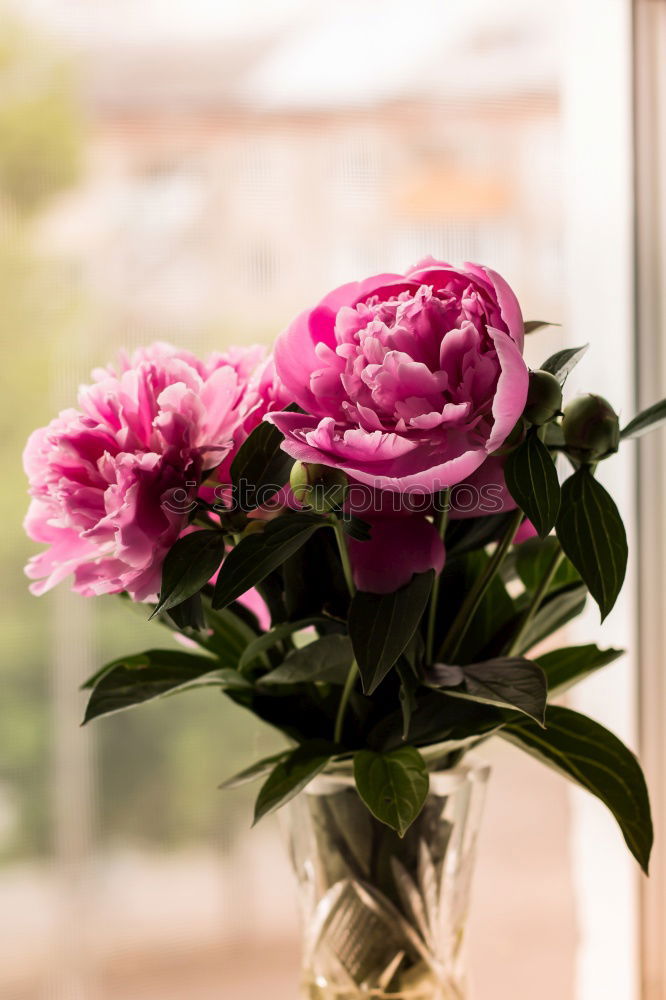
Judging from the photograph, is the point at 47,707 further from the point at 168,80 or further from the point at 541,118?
the point at 541,118

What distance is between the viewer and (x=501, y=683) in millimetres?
524

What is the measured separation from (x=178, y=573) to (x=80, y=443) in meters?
0.09

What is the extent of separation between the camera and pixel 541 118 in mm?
953

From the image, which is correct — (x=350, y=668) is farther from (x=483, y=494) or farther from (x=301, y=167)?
(x=301, y=167)

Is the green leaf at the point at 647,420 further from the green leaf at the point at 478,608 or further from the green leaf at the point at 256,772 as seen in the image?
the green leaf at the point at 256,772

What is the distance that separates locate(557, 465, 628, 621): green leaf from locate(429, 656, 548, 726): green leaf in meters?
0.06

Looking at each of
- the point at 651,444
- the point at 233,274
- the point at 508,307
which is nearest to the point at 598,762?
the point at 508,307

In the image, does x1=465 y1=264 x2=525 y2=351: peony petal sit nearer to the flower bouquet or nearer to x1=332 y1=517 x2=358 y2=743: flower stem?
the flower bouquet

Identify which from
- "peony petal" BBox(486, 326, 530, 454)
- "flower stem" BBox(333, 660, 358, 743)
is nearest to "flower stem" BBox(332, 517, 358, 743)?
"flower stem" BBox(333, 660, 358, 743)

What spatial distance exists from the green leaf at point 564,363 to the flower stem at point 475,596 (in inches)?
3.4

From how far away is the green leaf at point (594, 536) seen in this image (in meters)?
0.49

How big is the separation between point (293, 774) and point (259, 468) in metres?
0.18

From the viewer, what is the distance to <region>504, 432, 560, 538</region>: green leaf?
47cm

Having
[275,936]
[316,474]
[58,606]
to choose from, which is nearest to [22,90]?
[58,606]
